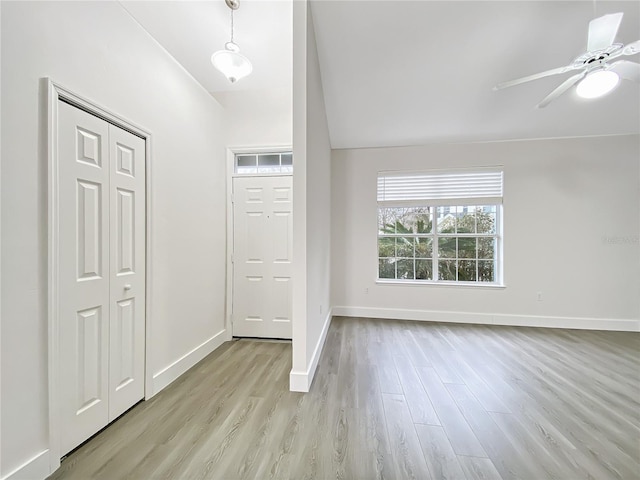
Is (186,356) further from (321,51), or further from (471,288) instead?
(471,288)

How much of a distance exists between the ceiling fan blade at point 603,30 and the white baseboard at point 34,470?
4153 millimetres

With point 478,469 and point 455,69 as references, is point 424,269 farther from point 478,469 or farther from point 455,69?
point 478,469

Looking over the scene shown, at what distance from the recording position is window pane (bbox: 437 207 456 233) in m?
3.91

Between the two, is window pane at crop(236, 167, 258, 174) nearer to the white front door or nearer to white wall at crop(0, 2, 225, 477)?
the white front door

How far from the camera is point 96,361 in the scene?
1.58 meters

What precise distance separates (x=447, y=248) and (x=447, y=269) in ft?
1.11

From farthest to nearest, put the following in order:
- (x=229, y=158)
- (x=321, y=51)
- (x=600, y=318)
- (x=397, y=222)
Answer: (x=397, y=222), (x=600, y=318), (x=229, y=158), (x=321, y=51)

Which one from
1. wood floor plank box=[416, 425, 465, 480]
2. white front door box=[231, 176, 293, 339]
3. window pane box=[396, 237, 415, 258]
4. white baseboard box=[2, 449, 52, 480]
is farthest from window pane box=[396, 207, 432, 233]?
white baseboard box=[2, 449, 52, 480]

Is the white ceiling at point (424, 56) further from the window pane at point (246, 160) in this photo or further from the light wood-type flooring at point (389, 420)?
the light wood-type flooring at point (389, 420)

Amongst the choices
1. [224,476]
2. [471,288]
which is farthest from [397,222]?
[224,476]

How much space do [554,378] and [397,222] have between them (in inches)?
101

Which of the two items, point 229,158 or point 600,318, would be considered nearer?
point 229,158

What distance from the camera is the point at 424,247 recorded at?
4008mm

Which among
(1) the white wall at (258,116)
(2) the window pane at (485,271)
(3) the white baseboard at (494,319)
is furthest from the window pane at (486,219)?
(1) the white wall at (258,116)
